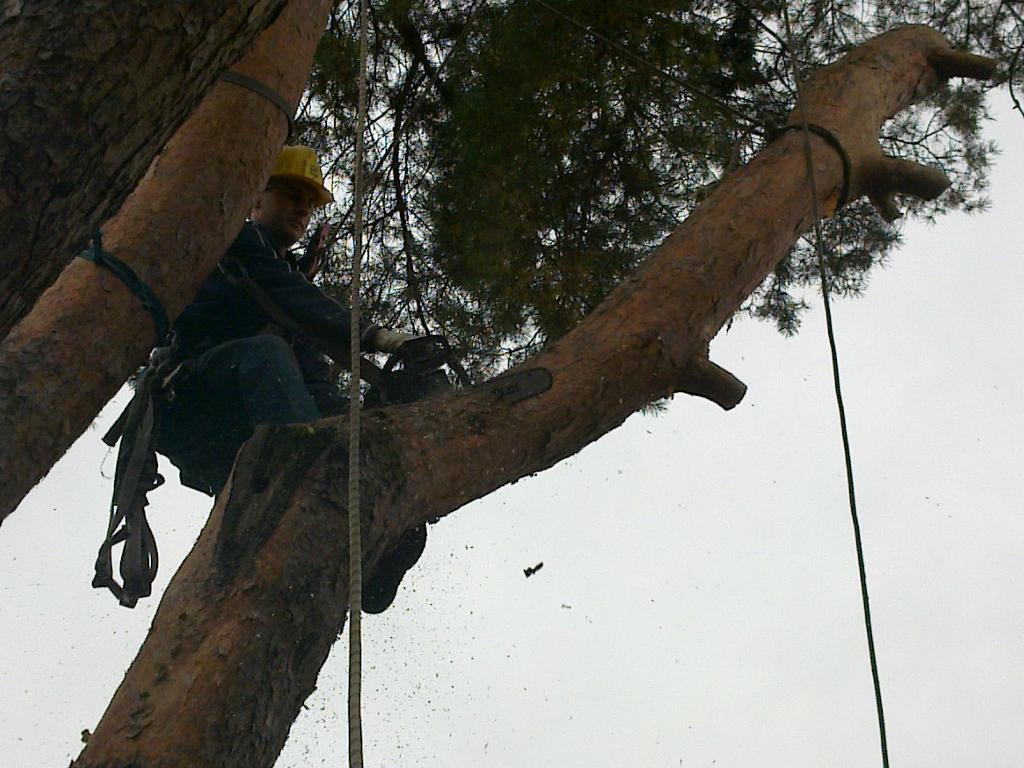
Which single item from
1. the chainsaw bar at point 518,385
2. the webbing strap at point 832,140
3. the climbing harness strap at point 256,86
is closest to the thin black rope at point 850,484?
the webbing strap at point 832,140

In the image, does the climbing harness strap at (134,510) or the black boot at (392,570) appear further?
the climbing harness strap at (134,510)

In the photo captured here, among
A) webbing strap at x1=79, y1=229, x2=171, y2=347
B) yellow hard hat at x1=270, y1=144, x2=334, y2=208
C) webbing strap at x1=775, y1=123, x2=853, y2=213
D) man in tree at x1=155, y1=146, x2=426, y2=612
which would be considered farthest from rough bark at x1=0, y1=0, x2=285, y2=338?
webbing strap at x1=775, y1=123, x2=853, y2=213

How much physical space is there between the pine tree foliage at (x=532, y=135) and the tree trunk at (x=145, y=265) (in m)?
1.62

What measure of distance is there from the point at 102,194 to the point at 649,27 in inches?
126

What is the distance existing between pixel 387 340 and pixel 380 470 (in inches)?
24.6

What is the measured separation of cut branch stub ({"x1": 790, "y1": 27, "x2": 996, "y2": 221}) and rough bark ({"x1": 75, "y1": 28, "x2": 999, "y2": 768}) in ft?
0.04

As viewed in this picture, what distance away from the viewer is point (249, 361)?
2.51 metres

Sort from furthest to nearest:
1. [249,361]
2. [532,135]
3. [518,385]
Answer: [532,135] → [249,361] → [518,385]

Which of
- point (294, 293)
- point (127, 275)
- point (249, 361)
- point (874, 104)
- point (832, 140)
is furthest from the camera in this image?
point (874, 104)

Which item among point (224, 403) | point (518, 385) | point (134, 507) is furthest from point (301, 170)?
point (518, 385)

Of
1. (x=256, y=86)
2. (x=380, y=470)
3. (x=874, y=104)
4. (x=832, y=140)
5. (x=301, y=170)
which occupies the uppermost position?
(x=874, y=104)

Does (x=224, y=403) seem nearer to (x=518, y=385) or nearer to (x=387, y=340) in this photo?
(x=387, y=340)

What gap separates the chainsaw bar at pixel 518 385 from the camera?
2.31 m

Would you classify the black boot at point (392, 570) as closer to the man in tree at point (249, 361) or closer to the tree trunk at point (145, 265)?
the man in tree at point (249, 361)
